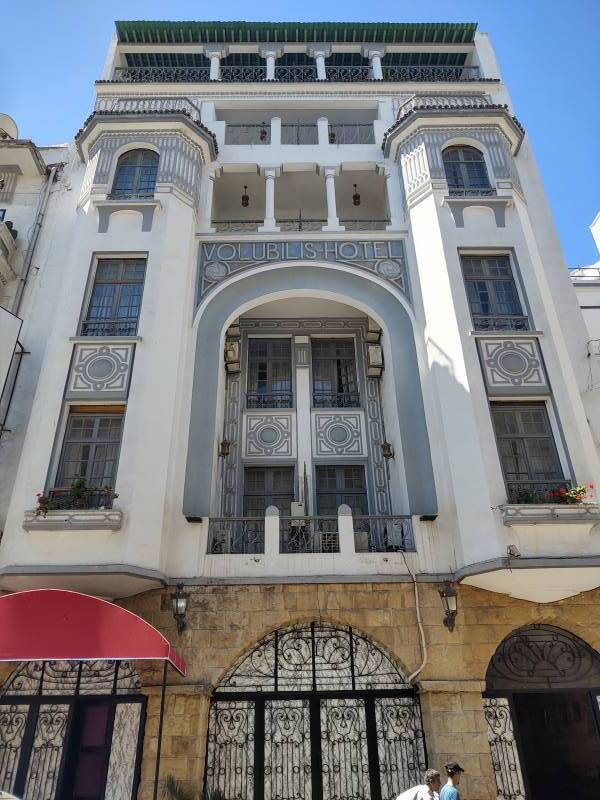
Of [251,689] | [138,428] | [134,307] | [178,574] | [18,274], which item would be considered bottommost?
[251,689]

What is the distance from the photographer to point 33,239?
14.1 m

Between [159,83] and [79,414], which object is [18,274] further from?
[159,83]

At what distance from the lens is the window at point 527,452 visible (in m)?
9.98

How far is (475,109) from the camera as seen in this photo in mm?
14188

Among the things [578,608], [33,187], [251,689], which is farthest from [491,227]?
[33,187]

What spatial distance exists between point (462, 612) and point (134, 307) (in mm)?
8667

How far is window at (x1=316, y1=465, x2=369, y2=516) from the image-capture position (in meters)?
12.6

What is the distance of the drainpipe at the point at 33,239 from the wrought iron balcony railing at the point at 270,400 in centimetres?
567

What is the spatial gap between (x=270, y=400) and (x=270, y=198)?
5256 millimetres

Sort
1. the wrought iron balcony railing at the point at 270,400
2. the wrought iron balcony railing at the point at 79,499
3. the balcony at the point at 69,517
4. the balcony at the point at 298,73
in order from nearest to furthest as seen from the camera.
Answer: the balcony at the point at 69,517 → the wrought iron balcony railing at the point at 79,499 → the wrought iron balcony railing at the point at 270,400 → the balcony at the point at 298,73

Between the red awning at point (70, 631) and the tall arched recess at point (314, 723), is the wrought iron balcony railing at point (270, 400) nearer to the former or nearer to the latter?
the tall arched recess at point (314, 723)

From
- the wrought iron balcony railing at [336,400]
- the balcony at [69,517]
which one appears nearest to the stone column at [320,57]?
the wrought iron balcony railing at [336,400]

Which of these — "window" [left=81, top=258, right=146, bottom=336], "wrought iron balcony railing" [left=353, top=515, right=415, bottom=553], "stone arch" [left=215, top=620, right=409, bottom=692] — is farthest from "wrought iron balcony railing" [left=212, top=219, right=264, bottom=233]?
"stone arch" [left=215, top=620, right=409, bottom=692]

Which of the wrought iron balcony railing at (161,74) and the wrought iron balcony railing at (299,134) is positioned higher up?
the wrought iron balcony railing at (161,74)
